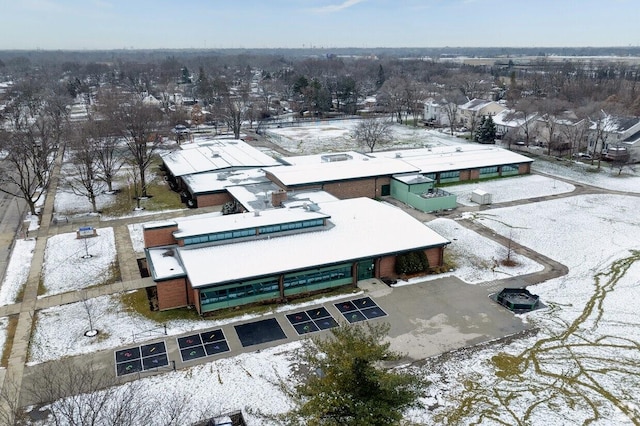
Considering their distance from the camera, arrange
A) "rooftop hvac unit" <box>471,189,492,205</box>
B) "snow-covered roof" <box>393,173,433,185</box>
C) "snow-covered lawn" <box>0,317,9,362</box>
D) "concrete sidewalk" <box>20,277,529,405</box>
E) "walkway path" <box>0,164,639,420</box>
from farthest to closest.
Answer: "snow-covered roof" <box>393,173,433,185</box> < "rooftop hvac unit" <box>471,189,492,205</box> < "snow-covered lawn" <box>0,317,9,362</box> < "concrete sidewalk" <box>20,277,529,405</box> < "walkway path" <box>0,164,639,420</box>

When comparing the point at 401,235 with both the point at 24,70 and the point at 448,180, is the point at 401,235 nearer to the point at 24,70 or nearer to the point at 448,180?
the point at 448,180

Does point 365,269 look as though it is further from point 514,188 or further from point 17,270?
point 514,188

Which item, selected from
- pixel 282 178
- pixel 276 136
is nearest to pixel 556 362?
pixel 282 178

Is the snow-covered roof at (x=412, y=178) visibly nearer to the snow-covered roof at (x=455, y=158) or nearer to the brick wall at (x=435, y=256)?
the snow-covered roof at (x=455, y=158)

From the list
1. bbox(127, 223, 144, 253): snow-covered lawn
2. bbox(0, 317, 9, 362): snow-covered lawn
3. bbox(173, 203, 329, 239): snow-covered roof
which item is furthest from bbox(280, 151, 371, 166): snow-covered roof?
bbox(0, 317, 9, 362): snow-covered lawn

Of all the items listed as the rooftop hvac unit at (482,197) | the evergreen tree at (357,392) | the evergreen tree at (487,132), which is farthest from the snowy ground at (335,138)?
the evergreen tree at (357,392)

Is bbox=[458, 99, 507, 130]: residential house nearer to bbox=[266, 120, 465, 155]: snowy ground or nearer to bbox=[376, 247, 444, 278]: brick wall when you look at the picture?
bbox=[266, 120, 465, 155]: snowy ground
